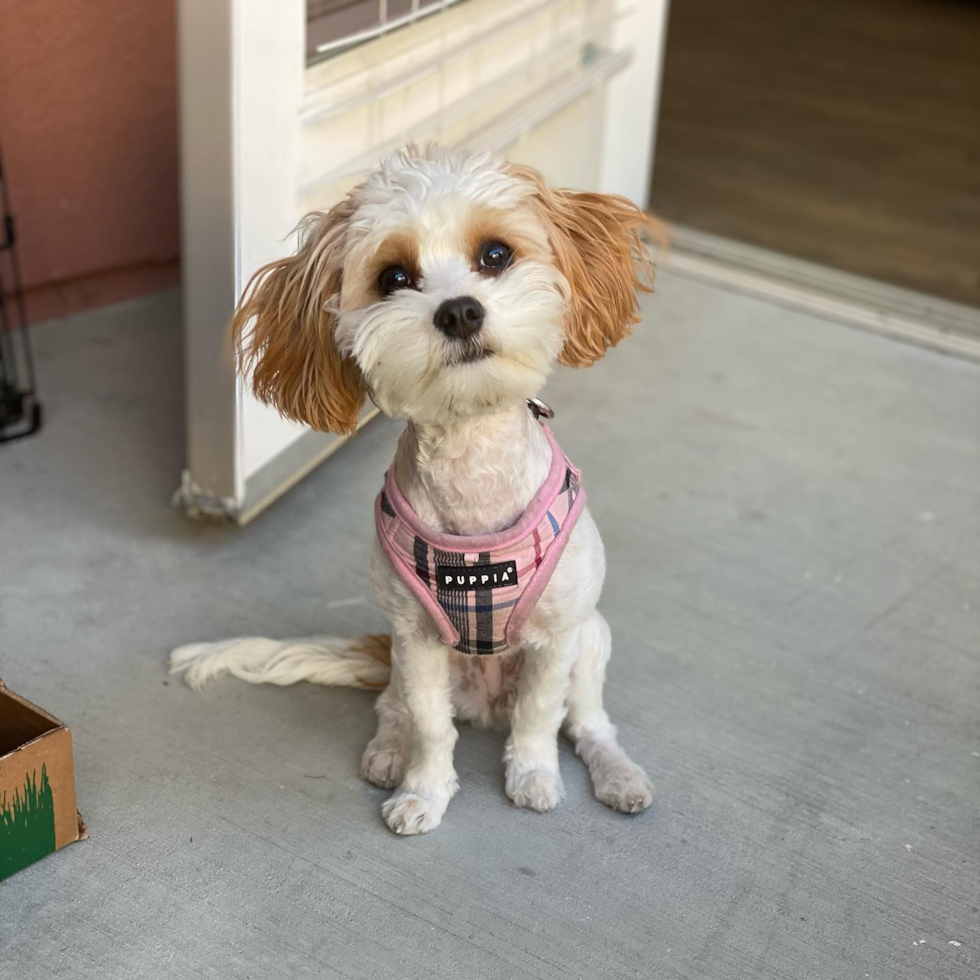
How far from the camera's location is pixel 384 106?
7.80ft

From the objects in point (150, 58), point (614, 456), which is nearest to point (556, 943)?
point (614, 456)

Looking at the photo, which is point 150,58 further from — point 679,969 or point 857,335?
point 679,969

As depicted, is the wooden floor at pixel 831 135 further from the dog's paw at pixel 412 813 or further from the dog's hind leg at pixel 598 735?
the dog's paw at pixel 412 813

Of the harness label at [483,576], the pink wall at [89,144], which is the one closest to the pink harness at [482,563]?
the harness label at [483,576]

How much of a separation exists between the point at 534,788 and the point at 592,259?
0.76 meters

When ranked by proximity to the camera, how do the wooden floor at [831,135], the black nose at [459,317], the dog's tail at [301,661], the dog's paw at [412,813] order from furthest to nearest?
the wooden floor at [831,135], the dog's tail at [301,661], the dog's paw at [412,813], the black nose at [459,317]

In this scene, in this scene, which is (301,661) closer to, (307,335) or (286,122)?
(307,335)

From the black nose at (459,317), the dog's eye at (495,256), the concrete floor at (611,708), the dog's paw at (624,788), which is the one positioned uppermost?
the dog's eye at (495,256)

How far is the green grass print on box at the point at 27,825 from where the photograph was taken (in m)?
1.61

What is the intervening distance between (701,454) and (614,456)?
20 centimetres

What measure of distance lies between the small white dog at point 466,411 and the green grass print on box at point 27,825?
454 mm

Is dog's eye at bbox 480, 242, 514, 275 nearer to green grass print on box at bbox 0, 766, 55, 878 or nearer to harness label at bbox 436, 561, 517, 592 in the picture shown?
harness label at bbox 436, 561, 517, 592

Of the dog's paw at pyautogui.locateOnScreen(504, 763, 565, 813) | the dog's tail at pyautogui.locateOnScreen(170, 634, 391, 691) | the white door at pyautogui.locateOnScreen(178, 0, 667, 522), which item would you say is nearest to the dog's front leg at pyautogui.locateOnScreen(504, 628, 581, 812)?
the dog's paw at pyautogui.locateOnScreen(504, 763, 565, 813)

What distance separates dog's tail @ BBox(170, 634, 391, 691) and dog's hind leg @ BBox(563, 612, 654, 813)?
0.32 metres
